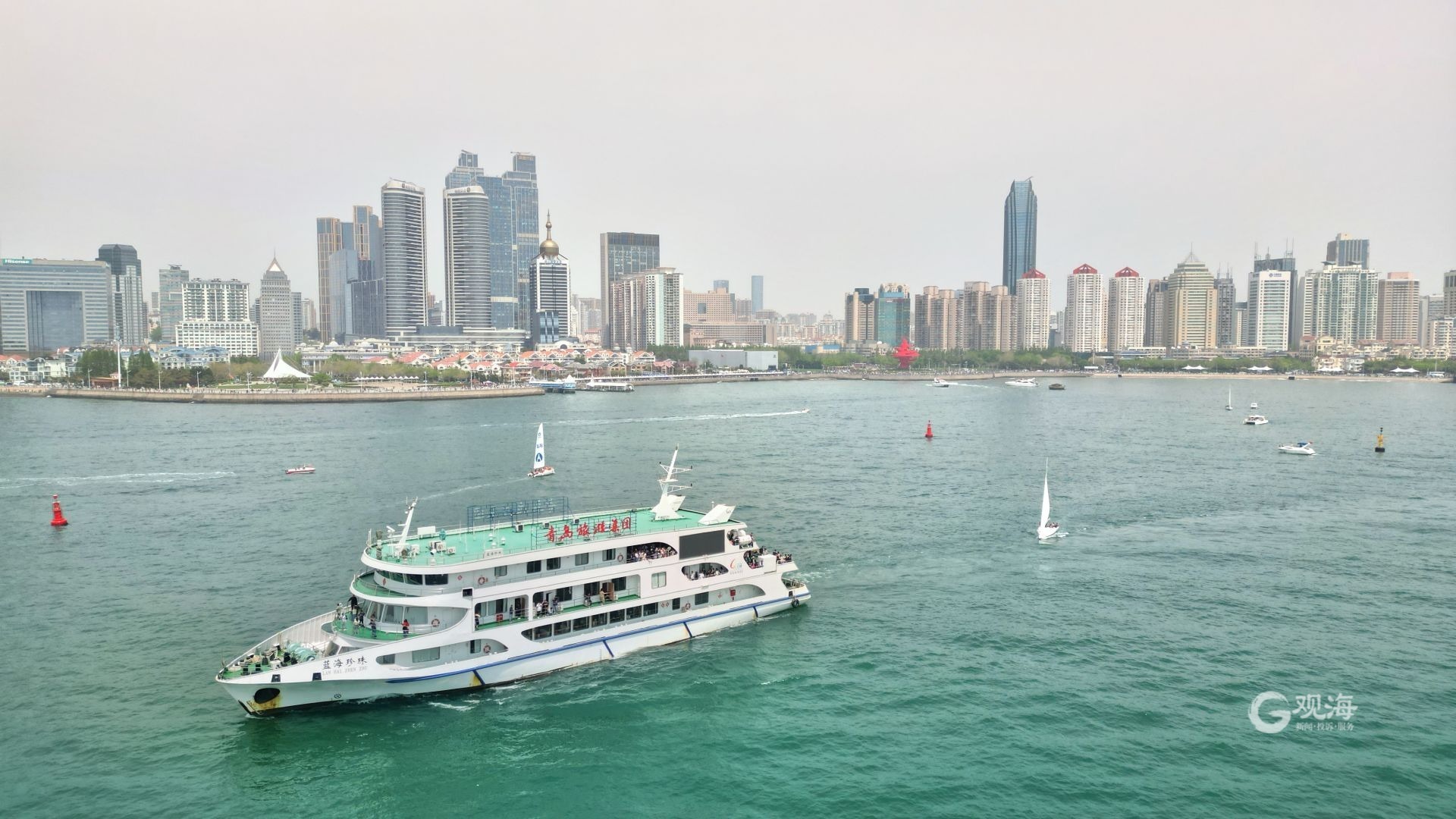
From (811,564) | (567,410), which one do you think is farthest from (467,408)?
(811,564)

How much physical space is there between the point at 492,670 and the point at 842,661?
11428 mm

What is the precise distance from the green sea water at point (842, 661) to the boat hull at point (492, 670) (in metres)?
0.46

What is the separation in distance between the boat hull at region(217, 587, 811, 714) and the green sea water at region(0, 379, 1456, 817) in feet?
1.50

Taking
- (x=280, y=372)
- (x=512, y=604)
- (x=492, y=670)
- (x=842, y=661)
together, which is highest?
(x=280, y=372)

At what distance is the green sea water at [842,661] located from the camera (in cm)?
2239

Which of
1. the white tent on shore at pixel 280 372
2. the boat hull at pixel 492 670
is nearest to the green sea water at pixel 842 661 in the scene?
the boat hull at pixel 492 670

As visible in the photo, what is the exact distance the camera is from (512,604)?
28766 millimetres

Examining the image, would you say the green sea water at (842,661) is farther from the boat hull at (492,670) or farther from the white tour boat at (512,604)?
the white tour boat at (512,604)

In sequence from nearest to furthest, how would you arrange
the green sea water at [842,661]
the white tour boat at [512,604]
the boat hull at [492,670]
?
the green sea water at [842,661] → the boat hull at [492,670] → the white tour boat at [512,604]

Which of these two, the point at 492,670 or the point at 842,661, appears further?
the point at 842,661

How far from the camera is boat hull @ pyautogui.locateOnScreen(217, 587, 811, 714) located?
25422 millimetres

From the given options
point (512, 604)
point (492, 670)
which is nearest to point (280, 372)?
point (512, 604)

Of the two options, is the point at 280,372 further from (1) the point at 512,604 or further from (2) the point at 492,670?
(2) the point at 492,670

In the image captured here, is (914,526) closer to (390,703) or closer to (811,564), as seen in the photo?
(811,564)
